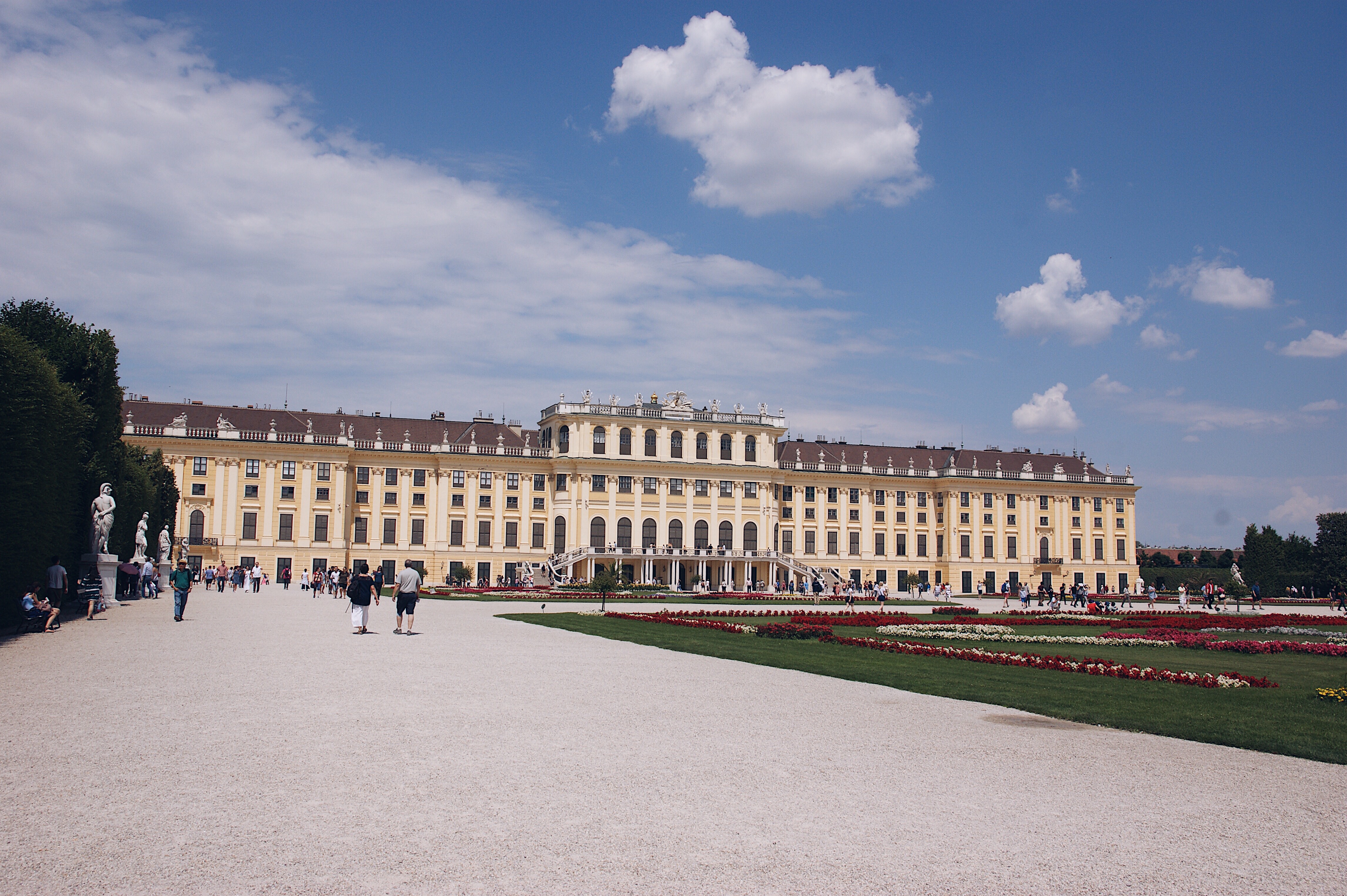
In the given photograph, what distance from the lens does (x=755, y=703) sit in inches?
510

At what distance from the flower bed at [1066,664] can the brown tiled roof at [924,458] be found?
70517 mm

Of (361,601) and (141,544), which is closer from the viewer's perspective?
(361,601)

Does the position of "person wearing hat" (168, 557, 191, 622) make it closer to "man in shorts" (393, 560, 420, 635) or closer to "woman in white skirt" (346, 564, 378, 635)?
"woman in white skirt" (346, 564, 378, 635)

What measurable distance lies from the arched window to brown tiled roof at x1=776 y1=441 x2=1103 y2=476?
420 inches

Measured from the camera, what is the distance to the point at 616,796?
788cm

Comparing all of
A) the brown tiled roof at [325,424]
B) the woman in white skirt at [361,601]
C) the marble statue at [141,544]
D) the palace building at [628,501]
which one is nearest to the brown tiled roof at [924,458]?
the palace building at [628,501]

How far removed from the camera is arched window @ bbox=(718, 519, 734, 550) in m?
85.3

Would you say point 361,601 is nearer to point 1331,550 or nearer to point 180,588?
point 180,588

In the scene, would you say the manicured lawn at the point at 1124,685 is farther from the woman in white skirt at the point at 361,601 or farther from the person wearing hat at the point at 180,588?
the person wearing hat at the point at 180,588

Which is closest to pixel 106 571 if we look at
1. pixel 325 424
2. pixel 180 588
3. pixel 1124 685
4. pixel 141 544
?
pixel 141 544

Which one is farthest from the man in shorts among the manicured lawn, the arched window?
the arched window

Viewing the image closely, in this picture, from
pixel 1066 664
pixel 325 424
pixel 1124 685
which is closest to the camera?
pixel 1124 685

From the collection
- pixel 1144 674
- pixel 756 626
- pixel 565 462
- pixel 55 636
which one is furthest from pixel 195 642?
pixel 565 462

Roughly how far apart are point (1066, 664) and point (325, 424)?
242ft
